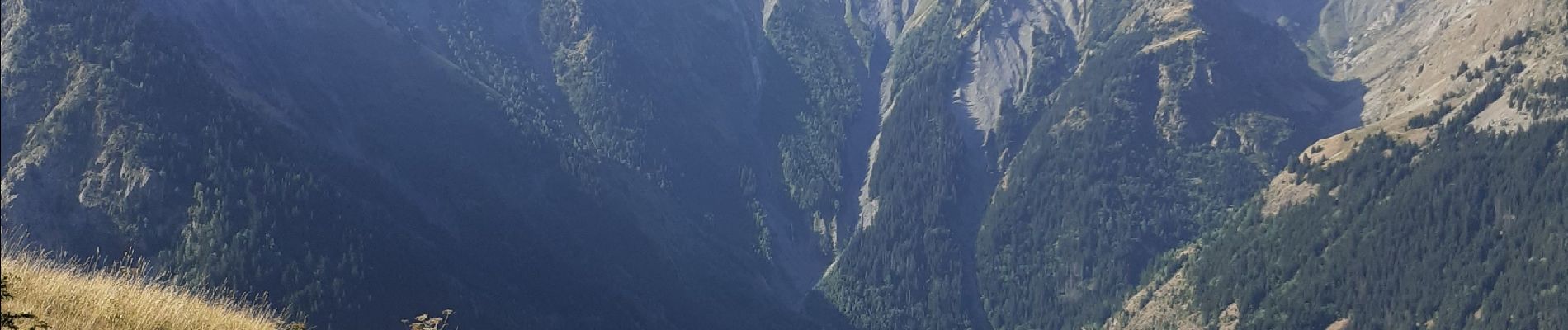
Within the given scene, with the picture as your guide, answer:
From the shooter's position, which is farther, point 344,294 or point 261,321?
point 344,294

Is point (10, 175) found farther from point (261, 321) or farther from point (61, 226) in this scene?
point (261, 321)

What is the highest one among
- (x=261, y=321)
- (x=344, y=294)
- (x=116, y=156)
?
(x=261, y=321)

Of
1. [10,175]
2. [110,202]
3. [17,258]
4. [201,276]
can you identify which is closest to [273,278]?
[201,276]

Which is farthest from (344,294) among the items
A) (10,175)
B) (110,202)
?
(10,175)

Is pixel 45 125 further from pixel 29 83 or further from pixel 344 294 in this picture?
pixel 344 294

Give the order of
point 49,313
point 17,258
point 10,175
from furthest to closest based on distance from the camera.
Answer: point 10,175 → point 17,258 → point 49,313

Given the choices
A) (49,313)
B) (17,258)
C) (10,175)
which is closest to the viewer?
(49,313)

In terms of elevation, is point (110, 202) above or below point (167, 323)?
below
